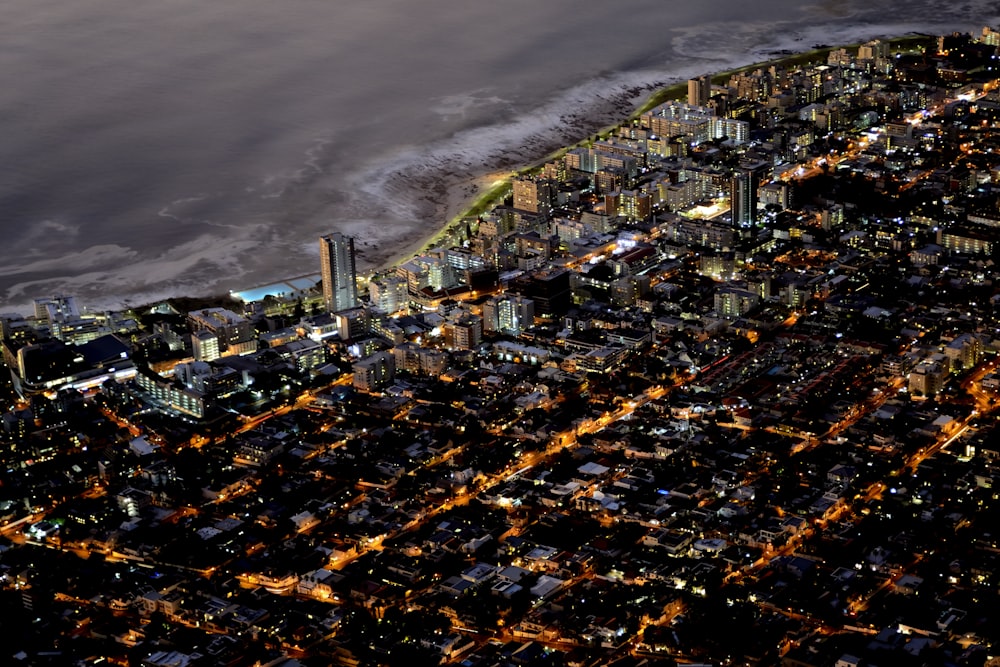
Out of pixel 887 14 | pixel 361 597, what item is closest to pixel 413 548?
pixel 361 597

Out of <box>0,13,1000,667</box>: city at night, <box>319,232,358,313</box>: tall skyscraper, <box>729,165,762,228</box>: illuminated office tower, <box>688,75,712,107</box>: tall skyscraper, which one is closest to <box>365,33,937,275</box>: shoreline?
<box>0,13,1000,667</box>: city at night

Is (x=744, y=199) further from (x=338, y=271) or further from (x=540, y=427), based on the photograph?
(x=540, y=427)

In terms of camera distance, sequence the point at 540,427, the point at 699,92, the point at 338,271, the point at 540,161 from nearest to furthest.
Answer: the point at 540,427 < the point at 338,271 < the point at 540,161 < the point at 699,92

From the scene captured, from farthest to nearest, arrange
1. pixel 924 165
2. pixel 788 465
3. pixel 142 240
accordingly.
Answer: pixel 924 165, pixel 142 240, pixel 788 465

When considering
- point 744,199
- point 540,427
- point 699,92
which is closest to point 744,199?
point 744,199

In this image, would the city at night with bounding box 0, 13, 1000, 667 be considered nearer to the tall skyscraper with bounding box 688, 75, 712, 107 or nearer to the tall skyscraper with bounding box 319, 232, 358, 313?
the tall skyscraper with bounding box 319, 232, 358, 313

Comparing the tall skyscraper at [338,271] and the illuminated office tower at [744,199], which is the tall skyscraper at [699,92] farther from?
the tall skyscraper at [338,271]

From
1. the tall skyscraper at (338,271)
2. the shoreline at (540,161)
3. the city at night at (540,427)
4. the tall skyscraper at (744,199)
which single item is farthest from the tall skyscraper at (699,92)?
the tall skyscraper at (338,271)

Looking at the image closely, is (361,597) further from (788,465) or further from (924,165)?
(924,165)
